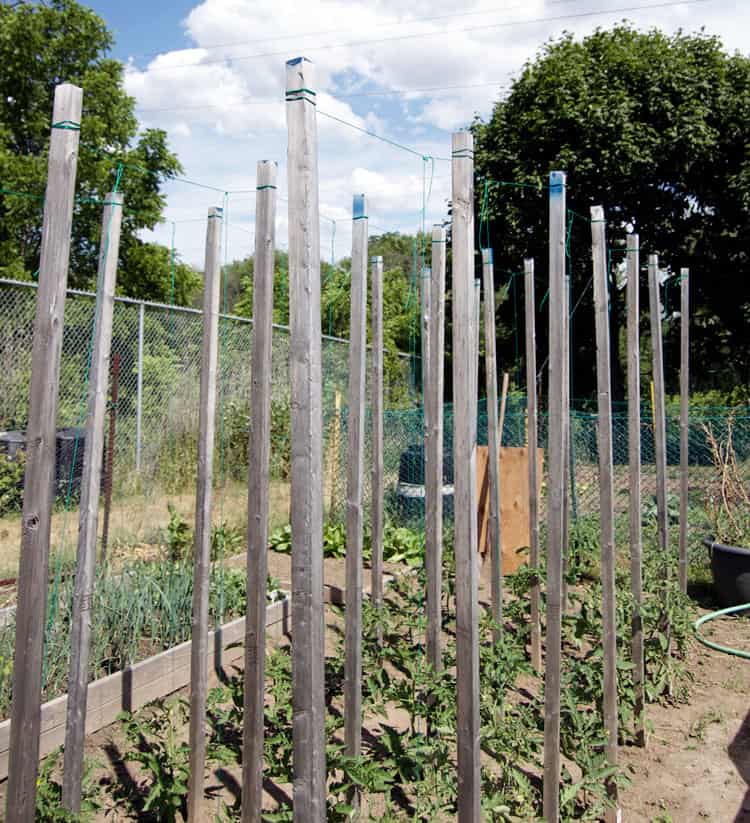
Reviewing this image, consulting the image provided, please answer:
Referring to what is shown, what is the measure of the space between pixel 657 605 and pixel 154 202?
15611 mm

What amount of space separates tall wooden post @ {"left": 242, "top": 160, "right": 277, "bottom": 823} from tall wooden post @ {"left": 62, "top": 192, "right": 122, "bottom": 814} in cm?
48

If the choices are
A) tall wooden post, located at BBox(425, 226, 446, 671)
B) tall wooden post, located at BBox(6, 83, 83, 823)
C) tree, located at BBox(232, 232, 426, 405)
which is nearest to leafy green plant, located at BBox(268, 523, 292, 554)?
tree, located at BBox(232, 232, 426, 405)

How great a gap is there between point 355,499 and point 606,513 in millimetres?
1137

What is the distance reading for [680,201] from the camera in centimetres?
1608

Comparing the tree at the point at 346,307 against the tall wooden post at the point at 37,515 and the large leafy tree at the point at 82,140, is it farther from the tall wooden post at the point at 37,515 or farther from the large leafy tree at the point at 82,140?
the tall wooden post at the point at 37,515

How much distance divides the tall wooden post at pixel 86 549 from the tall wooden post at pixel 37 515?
0.44 m

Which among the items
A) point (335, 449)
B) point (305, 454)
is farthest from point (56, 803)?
point (335, 449)

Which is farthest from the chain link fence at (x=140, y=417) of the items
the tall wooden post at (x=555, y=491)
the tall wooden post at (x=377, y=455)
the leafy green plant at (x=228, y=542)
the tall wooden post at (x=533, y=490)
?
the tall wooden post at (x=555, y=491)

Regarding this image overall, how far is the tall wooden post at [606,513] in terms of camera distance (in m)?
3.13

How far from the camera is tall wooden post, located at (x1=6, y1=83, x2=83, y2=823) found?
1.77 metres

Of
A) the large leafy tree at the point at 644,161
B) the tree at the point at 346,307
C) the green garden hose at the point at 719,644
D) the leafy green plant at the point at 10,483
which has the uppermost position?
the large leafy tree at the point at 644,161

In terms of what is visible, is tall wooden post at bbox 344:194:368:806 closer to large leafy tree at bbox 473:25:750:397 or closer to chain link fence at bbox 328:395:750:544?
chain link fence at bbox 328:395:750:544

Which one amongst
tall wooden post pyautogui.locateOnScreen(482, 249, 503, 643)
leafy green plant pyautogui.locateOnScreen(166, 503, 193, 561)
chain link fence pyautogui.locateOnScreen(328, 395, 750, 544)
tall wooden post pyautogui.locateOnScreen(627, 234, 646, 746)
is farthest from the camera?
chain link fence pyautogui.locateOnScreen(328, 395, 750, 544)

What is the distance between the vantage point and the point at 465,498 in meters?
2.22
